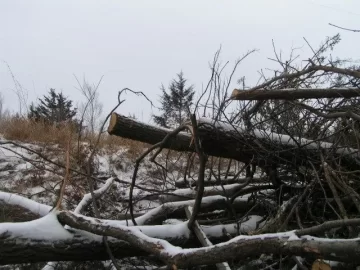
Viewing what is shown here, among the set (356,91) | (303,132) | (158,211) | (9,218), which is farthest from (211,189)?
(9,218)

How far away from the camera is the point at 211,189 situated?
314cm

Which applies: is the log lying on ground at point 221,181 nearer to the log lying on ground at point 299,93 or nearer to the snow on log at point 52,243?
the log lying on ground at point 299,93

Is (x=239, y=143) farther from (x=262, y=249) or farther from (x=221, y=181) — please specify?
(x=262, y=249)

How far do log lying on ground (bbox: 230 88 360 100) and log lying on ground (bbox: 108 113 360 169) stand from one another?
0.94 feet

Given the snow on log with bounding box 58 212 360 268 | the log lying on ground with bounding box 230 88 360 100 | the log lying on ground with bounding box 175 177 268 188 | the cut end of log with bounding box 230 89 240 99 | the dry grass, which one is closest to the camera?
the snow on log with bounding box 58 212 360 268

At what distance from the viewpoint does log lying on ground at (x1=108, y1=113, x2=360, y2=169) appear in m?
2.54

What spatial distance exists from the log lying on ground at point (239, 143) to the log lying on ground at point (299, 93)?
0.29 m

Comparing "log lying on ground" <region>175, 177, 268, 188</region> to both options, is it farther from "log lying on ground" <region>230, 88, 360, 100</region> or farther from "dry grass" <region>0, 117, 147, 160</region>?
"dry grass" <region>0, 117, 147, 160</region>

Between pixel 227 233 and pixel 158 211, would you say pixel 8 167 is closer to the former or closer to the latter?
pixel 158 211

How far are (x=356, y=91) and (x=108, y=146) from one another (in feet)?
13.1

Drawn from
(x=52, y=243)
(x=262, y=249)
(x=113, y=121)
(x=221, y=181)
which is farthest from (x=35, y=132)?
(x=262, y=249)

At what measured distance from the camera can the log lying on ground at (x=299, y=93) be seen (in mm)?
2488

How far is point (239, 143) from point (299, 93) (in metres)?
0.54

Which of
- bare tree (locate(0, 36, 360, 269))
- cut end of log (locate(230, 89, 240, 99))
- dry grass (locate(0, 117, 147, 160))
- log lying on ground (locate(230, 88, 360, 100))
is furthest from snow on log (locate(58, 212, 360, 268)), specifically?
dry grass (locate(0, 117, 147, 160))
